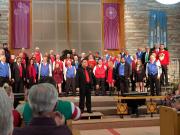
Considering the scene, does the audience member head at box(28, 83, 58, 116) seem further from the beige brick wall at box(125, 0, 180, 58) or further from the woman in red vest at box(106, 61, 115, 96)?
the beige brick wall at box(125, 0, 180, 58)

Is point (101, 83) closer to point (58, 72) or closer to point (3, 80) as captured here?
point (58, 72)

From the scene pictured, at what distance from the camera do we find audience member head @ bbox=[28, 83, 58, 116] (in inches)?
66.8

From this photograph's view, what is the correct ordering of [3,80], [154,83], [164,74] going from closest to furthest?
[3,80] → [154,83] → [164,74]

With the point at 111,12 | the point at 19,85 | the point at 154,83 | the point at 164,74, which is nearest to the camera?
the point at 19,85

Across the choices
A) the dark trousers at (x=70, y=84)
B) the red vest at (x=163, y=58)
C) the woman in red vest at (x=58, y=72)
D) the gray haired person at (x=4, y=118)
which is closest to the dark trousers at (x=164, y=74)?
the red vest at (x=163, y=58)

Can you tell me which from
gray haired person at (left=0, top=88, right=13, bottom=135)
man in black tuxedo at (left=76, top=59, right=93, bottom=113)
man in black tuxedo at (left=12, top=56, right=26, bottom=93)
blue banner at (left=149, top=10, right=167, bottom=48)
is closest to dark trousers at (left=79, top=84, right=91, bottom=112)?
man in black tuxedo at (left=76, top=59, right=93, bottom=113)

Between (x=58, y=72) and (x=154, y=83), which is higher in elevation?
(x=58, y=72)

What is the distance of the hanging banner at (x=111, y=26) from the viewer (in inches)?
667

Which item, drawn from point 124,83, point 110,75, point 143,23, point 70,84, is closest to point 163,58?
point 124,83

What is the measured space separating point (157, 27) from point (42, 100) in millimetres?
15776

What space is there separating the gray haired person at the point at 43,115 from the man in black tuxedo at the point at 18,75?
9577 mm

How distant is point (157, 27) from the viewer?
1698cm

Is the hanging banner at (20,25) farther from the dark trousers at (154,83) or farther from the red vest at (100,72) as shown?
the dark trousers at (154,83)

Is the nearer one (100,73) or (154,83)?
(154,83)
